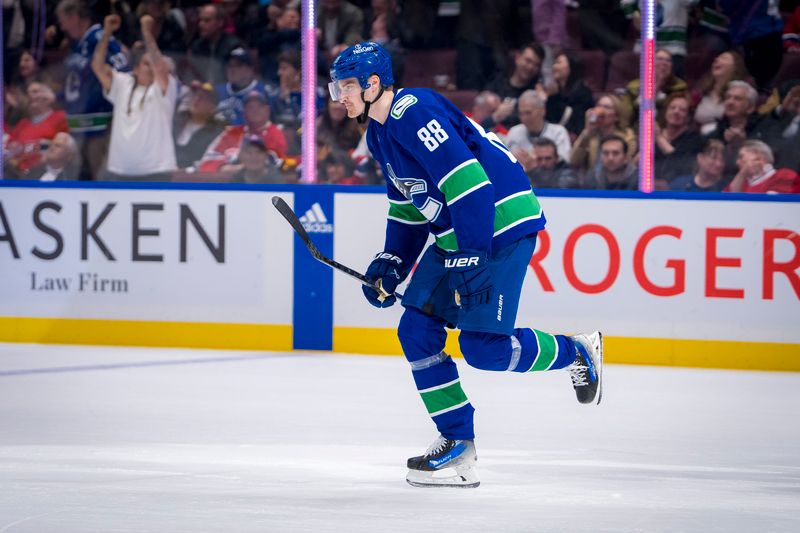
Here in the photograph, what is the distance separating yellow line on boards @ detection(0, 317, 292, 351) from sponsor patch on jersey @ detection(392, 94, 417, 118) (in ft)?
9.53

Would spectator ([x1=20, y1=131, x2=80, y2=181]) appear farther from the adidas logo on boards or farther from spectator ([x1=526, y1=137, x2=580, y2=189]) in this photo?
spectator ([x1=526, y1=137, x2=580, y2=189])

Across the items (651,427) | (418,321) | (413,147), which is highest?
(413,147)

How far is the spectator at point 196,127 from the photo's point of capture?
6.68m

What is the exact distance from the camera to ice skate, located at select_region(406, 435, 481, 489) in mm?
3436

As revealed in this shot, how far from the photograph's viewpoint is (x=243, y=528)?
295cm

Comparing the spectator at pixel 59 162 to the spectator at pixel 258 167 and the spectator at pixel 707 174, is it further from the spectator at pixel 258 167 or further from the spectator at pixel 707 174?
the spectator at pixel 707 174

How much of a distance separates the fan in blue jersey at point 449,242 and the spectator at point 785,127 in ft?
9.41

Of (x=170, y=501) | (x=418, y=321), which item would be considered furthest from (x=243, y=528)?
(x=418, y=321)

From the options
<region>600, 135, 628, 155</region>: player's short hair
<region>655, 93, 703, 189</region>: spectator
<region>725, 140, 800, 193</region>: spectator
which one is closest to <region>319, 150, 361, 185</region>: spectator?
<region>600, 135, 628, 155</region>: player's short hair

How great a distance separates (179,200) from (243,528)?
3.41m

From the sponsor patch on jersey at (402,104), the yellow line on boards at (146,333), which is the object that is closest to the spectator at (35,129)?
the yellow line on boards at (146,333)

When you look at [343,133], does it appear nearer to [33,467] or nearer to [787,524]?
[33,467]

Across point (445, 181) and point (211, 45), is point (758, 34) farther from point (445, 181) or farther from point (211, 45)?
point (445, 181)

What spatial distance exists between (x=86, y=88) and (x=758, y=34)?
3431mm
